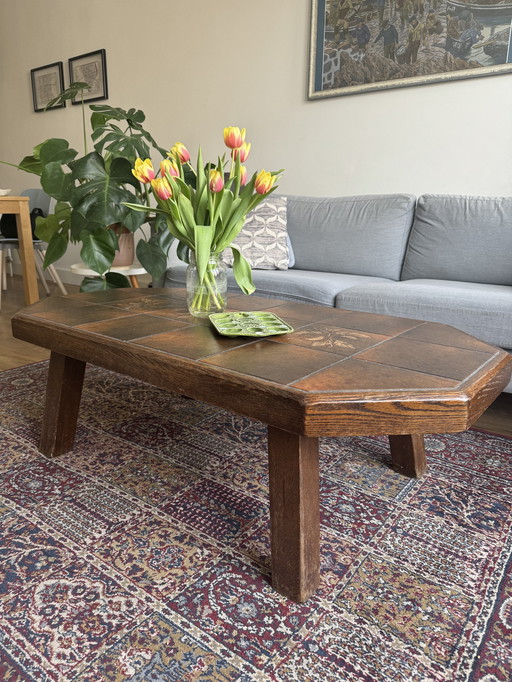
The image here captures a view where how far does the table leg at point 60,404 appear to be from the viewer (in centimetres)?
142

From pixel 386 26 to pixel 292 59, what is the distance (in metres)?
0.60

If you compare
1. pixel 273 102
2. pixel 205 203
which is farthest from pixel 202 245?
pixel 273 102

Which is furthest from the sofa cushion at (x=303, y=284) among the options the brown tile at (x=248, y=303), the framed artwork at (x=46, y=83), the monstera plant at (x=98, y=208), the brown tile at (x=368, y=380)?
the framed artwork at (x=46, y=83)

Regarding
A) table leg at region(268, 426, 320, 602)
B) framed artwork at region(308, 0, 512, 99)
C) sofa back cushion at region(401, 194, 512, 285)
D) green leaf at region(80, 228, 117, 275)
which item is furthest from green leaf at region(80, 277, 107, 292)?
table leg at region(268, 426, 320, 602)

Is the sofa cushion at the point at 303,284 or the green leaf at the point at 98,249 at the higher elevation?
the green leaf at the point at 98,249

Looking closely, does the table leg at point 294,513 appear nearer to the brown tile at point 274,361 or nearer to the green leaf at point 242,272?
the brown tile at point 274,361

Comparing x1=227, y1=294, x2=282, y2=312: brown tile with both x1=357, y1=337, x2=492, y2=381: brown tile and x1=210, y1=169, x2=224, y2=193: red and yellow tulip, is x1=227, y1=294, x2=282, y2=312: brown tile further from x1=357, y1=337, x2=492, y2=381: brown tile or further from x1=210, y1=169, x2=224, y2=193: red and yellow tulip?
x1=357, y1=337, x2=492, y2=381: brown tile

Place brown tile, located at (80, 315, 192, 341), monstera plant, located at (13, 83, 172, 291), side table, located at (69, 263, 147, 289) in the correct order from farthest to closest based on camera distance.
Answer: side table, located at (69, 263, 147, 289)
monstera plant, located at (13, 83, 172, 291)
brown tile, located at (80, 315, 192, 341)

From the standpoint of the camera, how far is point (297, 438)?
35.1 inches

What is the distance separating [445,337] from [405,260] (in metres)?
1.45

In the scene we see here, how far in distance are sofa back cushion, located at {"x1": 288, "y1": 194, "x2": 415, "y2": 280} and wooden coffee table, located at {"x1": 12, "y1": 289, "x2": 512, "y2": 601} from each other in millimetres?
1233

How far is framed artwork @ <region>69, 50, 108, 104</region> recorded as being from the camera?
158 inches

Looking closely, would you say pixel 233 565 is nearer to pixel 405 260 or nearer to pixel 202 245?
pixel 202 245

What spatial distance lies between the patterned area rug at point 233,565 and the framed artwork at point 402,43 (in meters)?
1.86
